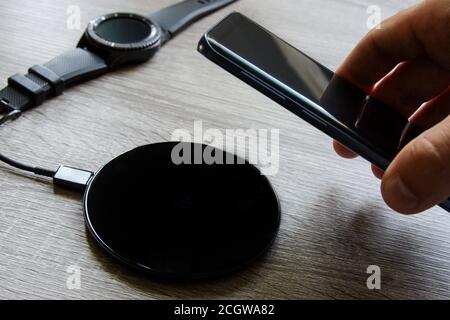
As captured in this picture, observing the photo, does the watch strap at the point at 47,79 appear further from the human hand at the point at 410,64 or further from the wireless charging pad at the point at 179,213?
the human hand at the point at 410,64

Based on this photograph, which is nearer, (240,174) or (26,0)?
(240,174)

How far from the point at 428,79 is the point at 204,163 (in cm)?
27

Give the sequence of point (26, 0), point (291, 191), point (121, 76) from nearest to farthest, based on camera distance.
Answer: point (291, 191)
point (121, 76)
point (26, 0)

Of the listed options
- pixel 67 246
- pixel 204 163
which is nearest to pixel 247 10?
pixel 204 163

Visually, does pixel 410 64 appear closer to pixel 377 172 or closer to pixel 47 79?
pixel 377 172

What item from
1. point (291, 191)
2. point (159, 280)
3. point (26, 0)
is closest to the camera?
point (159, 280)

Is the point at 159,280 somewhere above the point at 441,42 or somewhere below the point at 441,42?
below

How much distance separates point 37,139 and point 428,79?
414 millimetres

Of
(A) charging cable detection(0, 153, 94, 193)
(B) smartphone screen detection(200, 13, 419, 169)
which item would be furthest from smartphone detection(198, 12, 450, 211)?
(A) charging cable detection(0, 153, 94, 193)

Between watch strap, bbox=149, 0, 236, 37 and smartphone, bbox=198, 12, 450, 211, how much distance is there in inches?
8.9

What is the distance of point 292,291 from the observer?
0.42m

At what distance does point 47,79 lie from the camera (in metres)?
0.58

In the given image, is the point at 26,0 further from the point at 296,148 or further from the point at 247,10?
the point at 296,148

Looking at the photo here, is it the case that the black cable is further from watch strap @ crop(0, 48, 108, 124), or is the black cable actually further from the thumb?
the thumb
